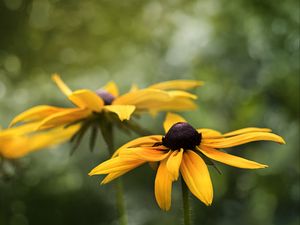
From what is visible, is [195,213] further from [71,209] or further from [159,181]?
[159,181]

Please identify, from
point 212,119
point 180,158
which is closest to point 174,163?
point 180,158

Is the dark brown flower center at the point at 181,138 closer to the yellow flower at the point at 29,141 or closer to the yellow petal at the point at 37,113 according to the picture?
the yellow petal at the point at 37,113

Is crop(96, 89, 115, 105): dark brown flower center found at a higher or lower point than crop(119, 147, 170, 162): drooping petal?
higher

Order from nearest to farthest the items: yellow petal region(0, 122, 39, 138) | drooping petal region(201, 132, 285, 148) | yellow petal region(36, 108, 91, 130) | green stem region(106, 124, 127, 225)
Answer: drooping petal region(201, 132, 285, 148) < green stem region(106, 124, 127, 225) < yellow petal region(36, 108, 91, 130) < yellow petal region(0, 122, 39, 138)

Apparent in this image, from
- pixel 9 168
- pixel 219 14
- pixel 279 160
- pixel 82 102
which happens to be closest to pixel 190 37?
pixel 219 14

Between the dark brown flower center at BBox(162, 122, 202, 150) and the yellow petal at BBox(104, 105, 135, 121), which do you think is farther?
the yellow petal at BBox(104, 105, 135, 121)

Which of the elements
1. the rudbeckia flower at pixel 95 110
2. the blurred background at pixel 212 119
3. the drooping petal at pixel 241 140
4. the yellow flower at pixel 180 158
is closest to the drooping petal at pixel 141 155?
the yellow flower at pixel 180 158

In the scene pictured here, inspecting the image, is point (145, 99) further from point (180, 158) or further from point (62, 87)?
point (180, 158)

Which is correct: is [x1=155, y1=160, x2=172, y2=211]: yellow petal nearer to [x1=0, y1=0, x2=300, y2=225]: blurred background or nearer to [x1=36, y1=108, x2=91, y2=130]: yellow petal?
[x1=36, y1=108, x2=91, y2=130]: yellow petal

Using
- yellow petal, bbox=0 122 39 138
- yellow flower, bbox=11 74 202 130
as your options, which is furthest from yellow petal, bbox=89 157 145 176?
yellow petal, bbox=0 122 39 138
